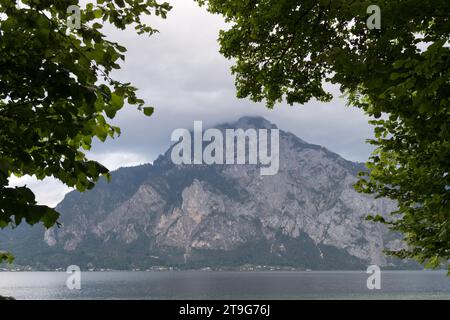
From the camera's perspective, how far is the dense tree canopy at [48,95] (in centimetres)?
491

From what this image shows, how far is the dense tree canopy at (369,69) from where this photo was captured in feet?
31.9

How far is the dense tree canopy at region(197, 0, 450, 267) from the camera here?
973cm

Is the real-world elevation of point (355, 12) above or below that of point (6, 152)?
above

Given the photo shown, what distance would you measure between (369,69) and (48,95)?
290 inches

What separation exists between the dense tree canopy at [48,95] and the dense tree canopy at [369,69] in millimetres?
5224

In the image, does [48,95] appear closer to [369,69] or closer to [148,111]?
[148,111]

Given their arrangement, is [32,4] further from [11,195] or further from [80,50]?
[11,195]

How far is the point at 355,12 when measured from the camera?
984cm

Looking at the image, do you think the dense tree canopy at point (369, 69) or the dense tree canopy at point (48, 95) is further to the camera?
the dense tree canopy at point (369, 69)

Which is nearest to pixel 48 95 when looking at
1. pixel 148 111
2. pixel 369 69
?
pixel 148 111

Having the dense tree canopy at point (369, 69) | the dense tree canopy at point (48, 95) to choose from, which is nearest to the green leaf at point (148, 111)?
the dense tree canopy at point (48, 95)

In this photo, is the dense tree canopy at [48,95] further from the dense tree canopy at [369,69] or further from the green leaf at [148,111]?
the dense tree canopy at [369,69]
